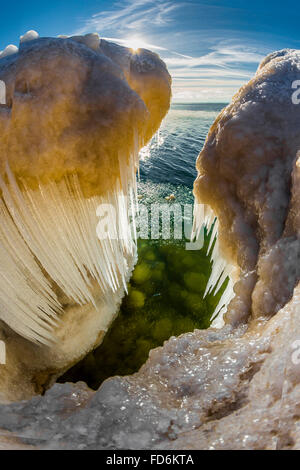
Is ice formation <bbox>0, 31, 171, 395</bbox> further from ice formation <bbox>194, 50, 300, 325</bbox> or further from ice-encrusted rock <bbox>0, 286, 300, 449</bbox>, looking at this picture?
ice-encrusted rock <bbox>0, 286, 300, 449</bbox>

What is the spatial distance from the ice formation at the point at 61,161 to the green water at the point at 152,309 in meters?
0.68

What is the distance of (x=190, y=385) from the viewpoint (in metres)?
1.80

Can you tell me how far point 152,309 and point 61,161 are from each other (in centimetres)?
243

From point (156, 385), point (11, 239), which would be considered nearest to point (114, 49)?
point (11, 239)

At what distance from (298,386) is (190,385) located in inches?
26.4

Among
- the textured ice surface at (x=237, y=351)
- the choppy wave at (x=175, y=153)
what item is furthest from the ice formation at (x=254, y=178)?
the choppy wave at (x=175, y=153)

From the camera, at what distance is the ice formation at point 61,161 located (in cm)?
260

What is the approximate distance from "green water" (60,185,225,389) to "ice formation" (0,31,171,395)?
2.22 feet

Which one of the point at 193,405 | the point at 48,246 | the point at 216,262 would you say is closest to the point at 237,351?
the point at 193,405

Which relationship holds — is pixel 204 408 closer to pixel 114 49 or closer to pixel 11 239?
pixel 11 239

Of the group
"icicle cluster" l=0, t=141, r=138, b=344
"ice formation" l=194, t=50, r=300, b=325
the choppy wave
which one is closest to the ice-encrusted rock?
"ice formation" l=194, t=50, r=300, b=325

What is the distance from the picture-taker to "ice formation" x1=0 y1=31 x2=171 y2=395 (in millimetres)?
2600

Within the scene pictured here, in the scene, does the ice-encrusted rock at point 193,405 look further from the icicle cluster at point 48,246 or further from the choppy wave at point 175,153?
the choppy wave at point 175,153

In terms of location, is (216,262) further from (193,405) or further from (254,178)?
(193,405)
